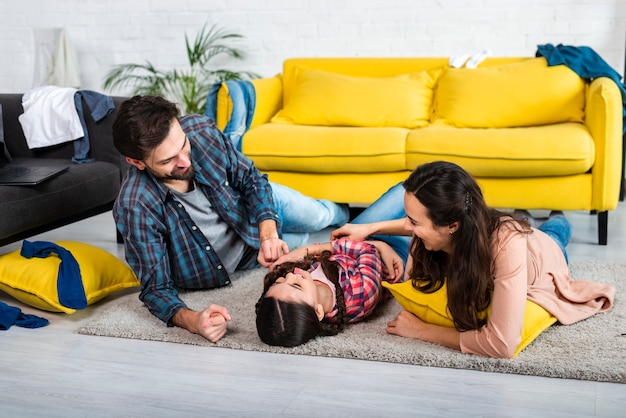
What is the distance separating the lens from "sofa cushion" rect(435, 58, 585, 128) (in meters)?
3.76

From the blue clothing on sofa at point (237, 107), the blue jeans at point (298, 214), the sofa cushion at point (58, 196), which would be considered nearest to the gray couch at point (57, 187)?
the sofa cushion at point (58, 196)

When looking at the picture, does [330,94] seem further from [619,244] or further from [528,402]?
[528,402]

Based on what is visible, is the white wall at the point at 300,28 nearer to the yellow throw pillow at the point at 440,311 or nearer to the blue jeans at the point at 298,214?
the blue jeans at the point at 298,214

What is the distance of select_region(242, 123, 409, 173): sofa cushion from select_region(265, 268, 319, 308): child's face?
56.1 inches

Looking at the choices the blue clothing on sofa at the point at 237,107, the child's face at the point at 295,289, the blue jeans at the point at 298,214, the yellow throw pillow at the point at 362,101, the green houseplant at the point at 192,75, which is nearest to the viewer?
the child's face at the point at 295,289

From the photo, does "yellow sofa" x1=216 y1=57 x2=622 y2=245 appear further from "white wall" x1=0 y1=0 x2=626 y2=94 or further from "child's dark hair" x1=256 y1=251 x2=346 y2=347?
"child's dark hair" x1=256 y1=251 x2=346 y2=347

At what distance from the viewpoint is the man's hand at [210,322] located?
2.27 m

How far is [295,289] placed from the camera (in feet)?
7.05

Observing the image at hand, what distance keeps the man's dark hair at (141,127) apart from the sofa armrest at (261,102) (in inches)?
56.9

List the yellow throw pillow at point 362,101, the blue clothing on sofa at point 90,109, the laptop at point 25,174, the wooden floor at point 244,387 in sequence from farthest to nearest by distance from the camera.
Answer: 1. the yellow throw pillow at point 362,101
2. the blue clothing on sofa at point 90,109
3. the laptop at point 25,174
4. the wooden floor at point 244,387

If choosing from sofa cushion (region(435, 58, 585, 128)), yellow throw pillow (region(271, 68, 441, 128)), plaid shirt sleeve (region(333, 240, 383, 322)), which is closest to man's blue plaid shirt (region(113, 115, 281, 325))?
plaid shirt sleeve (region(333, 240, 383, 322))

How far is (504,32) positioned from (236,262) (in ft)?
8.56

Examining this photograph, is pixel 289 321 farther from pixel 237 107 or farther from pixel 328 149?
pixel 237 107

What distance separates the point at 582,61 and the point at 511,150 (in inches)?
30.9
